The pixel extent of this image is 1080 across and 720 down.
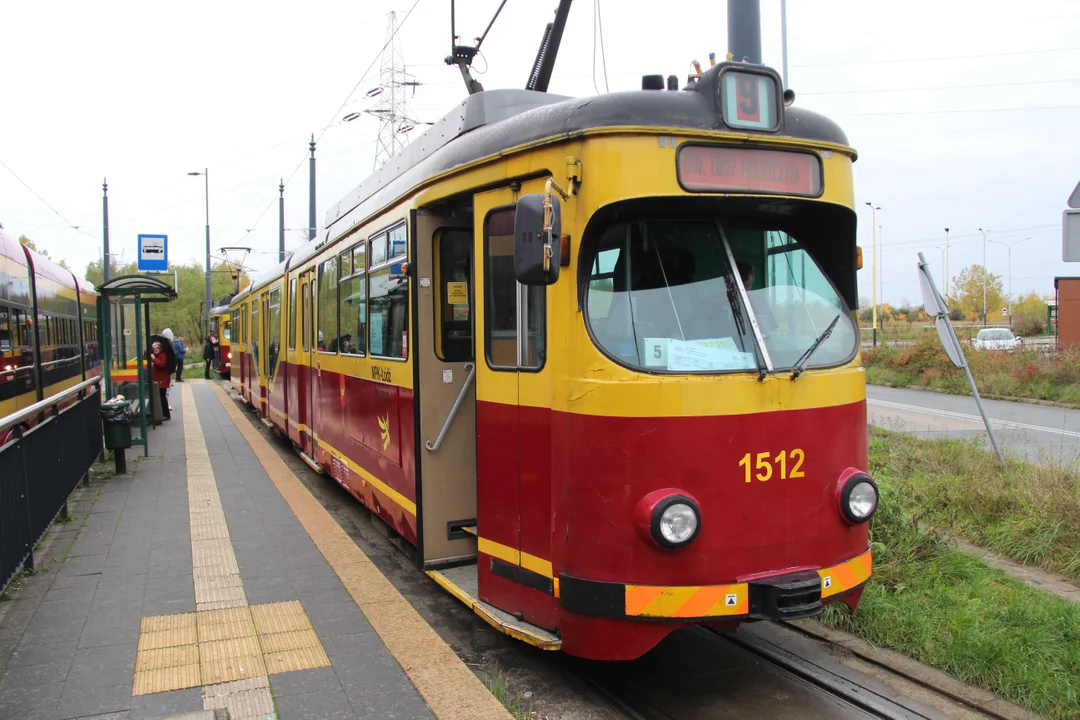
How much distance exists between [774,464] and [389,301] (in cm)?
314

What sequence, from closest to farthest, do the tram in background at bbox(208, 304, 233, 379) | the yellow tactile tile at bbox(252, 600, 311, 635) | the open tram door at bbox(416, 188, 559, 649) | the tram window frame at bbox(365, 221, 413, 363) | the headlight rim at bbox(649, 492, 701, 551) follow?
the headlight rim at bbox(649, 492, 701, 551) → the open tram door at bbox(416, 188, 559, 649) → the yellow tactile tile at bbox(252, 600, 311, 635) → the tram window frame at bbox(365, 221, 413, 363) → the tram in background at bbox(208, 304, 233, 379)

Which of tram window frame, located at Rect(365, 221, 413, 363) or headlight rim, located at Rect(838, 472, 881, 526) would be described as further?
tram window frame, located at Rect(365, 221, 413, 363)

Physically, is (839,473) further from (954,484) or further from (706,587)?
(954,484)

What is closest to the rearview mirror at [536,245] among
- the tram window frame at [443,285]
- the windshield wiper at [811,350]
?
the windshield wiper at [811,350]

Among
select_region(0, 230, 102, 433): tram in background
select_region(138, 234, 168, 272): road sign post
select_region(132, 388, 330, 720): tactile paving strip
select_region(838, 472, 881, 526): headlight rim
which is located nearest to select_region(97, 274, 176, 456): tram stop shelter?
select_region(0, 230, 102, 433): tram in background

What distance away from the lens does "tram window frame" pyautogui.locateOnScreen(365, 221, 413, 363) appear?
219 inches

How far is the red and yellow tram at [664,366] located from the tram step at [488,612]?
0.8 inches

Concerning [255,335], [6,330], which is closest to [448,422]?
[6,330]

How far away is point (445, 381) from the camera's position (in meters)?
5.48

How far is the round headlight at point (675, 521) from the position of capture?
12.4 feet

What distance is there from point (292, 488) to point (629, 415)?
258 inches

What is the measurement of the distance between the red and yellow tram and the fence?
2998mm

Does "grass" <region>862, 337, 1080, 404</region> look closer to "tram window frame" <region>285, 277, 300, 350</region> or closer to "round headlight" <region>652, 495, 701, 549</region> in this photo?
"tram window frame" <region>285, 277, 300, 350</region>

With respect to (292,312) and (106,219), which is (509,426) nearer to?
(292,312)
